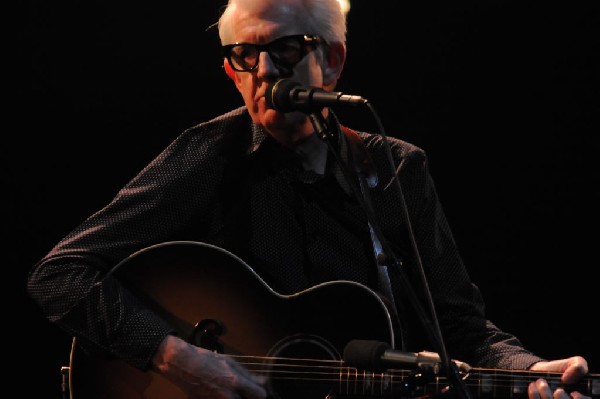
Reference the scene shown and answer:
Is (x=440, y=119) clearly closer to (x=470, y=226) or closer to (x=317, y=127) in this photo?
(x=470, y=226)

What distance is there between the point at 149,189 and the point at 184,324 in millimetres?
472

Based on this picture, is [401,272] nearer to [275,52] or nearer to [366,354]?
[366,354]

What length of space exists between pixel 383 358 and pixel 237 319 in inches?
29.5

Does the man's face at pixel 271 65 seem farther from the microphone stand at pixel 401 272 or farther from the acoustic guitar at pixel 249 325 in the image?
the microphone stand at pixel 401 272

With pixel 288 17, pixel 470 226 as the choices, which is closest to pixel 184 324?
pixel 288 17

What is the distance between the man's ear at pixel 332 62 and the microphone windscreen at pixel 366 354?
117cm

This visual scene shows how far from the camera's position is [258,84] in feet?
9.11

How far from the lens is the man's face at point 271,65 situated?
275 centimetres

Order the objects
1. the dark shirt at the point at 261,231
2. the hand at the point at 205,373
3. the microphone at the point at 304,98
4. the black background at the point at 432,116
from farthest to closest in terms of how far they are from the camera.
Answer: the black background at the point at 432,116, the dark shirt at the point at 261,231, the hand at the point at 205,373, the microphone at the point at 304,98

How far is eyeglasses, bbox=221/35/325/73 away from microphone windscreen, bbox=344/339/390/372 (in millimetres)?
1045

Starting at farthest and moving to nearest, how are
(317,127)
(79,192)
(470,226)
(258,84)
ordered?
(470,226) < (79,192) < (258,84) < (317,127)

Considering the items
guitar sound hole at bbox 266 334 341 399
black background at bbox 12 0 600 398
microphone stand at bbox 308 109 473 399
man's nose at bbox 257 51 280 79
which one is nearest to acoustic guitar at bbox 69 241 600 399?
guitar sound hole at bbox 266 334 341 399

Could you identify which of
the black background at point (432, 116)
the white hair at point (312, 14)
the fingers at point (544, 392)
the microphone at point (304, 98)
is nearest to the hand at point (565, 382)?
the fingers at point (544, 392)

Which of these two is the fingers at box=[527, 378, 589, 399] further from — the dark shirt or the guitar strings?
the dark shirt
